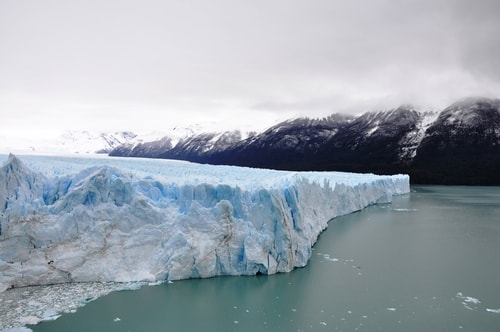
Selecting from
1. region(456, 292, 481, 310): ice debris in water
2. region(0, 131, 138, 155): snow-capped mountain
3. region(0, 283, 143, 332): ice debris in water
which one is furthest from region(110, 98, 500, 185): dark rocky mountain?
region(0, 131, 138, 155): snow-capped mountain

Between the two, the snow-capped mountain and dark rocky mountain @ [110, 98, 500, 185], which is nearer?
dark rocky mountain @ [110, 98, 500, 185]

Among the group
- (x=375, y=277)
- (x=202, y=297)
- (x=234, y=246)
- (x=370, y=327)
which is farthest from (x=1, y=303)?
A: (x=375, y=277)

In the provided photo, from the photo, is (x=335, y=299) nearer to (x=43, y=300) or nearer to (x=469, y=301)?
(x=469, y=301)

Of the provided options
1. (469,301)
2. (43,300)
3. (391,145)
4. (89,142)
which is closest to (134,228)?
(43,300)

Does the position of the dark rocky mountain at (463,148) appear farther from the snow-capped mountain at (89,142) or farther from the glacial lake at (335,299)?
the snow-capped mountain at (89,142)

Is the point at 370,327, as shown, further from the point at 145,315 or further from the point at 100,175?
the point at 100,175

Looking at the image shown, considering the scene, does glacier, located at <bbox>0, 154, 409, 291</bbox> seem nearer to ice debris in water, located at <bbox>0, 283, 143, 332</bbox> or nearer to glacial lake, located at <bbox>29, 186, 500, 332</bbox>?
ice debris in water, located at <bbox>0, 283, 143, 332</bbox>
